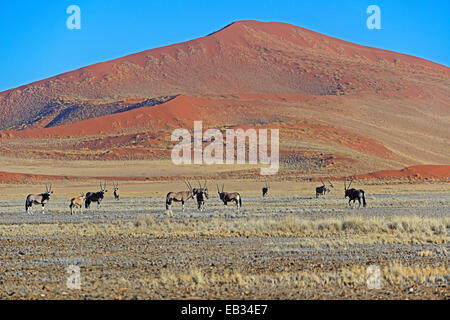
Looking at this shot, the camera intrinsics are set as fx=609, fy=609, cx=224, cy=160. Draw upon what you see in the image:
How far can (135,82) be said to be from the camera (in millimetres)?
156500

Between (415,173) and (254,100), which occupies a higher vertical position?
(254,100)

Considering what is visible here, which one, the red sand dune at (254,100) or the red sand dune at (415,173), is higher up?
the red sand dune at (254,100)

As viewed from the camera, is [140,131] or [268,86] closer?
[140,131]

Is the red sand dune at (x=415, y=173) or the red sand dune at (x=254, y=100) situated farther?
the red sand dune at (x=254, y=100)

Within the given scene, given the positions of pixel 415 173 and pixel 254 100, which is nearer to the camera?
pixel 415 173

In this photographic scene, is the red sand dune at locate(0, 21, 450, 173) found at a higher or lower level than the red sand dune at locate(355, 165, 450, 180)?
higher

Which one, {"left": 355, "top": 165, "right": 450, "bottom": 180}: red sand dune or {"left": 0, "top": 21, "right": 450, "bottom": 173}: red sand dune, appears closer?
{"left": 355, "top": 165, "right": 450, "bottom": 180}: red sand dune
